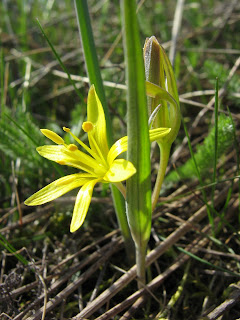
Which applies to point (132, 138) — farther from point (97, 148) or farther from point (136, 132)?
point (97, 148)

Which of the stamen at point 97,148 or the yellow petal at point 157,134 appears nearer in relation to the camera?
the yellow petal at point 157,134

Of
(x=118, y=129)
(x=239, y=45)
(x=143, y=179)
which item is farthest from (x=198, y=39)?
(x=143, y=179)

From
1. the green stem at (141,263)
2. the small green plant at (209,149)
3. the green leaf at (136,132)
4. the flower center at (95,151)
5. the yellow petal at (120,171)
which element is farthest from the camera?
the small green plant at (209,149)

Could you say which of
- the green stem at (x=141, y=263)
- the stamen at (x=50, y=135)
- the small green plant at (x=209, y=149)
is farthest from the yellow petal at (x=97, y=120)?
the small green plant at (x=209, y=149)

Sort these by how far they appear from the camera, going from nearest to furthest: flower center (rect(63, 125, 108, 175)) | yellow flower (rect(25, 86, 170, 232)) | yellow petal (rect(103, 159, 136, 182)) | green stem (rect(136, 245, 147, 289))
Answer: yellow petal (rect(103, 159, 136, 182)) → yellow flower (rect(25, 86, 170, 232)) → flower center (rect(63, 125, 108, 175)) → green stem (rect(136, 245, 147, 289))

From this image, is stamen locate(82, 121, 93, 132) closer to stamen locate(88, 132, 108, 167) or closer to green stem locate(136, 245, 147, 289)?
stamen locate(88, 132, 108, 167)

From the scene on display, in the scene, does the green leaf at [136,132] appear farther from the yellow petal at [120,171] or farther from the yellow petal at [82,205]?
the yellow petal at [82,205]

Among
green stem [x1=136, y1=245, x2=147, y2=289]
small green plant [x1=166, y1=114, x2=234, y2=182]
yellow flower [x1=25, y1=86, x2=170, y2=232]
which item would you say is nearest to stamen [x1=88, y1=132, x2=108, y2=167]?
yellow flower [x1=25, y1=86, x2=170, y2=232]

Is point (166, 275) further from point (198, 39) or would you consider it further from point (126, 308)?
point (198, 39)
